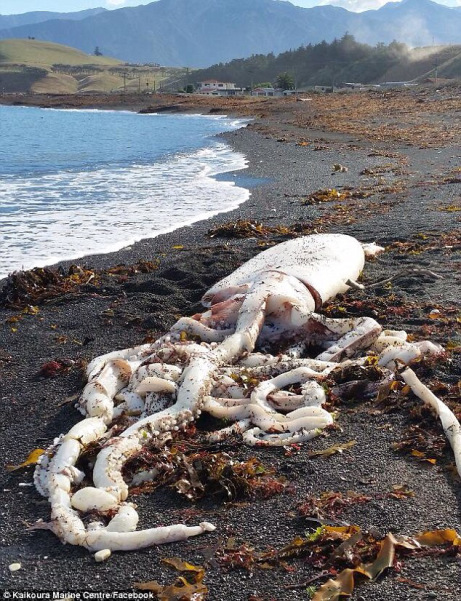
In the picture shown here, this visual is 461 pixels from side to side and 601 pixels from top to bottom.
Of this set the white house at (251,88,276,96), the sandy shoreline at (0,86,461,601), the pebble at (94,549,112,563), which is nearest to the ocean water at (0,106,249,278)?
the sandy shoreline at (0,86,461,601)

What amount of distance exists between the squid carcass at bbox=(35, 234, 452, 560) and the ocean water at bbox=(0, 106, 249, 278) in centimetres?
480

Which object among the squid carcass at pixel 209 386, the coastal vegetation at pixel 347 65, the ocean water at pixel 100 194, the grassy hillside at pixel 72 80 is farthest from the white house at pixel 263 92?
the squid carcass at pixel 209 386

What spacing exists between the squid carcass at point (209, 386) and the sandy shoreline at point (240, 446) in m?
0.14

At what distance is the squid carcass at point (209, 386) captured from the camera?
12.1 ft

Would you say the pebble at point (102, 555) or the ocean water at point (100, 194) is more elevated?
→ the ocean water at point (100, 194)

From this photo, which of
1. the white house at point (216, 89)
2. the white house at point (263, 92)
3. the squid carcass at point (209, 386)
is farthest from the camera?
the white house at point (216, 89)

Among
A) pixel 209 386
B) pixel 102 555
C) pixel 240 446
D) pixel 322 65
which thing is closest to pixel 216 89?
pixel 322 65

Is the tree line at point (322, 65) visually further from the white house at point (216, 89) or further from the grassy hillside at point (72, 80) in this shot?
the grassy hillside at point (72, 80)

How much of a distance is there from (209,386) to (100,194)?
13.4 metres

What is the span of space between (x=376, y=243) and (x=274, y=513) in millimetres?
6830

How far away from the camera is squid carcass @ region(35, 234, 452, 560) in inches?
146

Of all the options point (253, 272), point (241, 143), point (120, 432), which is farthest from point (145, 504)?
point (241, 143)

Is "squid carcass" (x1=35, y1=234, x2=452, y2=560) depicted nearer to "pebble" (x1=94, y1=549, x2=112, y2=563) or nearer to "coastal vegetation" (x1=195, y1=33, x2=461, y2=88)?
"pebble" (x1=94, y1=549, x2=112, y2=563)

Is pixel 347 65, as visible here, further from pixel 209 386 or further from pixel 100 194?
pixel 209 386
